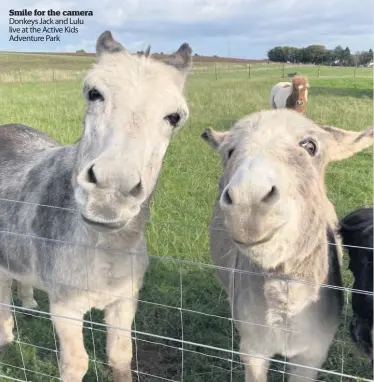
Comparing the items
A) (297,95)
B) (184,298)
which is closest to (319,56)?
(297,95)

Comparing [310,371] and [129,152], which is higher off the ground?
[129,152]

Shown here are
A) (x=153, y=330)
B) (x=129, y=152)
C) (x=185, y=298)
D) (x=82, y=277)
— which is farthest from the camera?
(x=185, y=298)

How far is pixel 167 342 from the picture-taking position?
11.7ft

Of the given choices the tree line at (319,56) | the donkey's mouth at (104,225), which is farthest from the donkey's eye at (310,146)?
the tree line at (319,56)

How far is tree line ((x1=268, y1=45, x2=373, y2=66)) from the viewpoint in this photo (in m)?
34.2

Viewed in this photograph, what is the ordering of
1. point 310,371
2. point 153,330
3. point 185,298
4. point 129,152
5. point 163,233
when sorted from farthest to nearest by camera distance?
point 163,233
point 185,298
point 153,330
point 310,371
point 129,152

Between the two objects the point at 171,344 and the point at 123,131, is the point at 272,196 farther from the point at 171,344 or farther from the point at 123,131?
the point at 171,344

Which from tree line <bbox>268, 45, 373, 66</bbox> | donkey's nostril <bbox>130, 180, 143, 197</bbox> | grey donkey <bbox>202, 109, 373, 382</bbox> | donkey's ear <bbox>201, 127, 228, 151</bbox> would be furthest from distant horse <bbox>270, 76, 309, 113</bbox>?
tree line <bbox>268, 45, 373, 66</bbox>

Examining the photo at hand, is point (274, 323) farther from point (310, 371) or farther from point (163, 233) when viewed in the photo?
point (163, 233)

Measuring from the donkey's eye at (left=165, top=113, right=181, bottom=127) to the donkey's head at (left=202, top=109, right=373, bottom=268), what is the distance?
282 mm

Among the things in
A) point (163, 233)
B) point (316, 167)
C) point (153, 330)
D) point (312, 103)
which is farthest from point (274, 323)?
point (312, 103)

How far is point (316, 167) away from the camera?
228cm

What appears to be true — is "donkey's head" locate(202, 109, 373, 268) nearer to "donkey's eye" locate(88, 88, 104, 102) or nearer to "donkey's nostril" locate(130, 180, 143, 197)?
"donkey's nostril" locate(130, 180, 143, 197)

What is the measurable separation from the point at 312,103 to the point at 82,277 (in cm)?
1392
